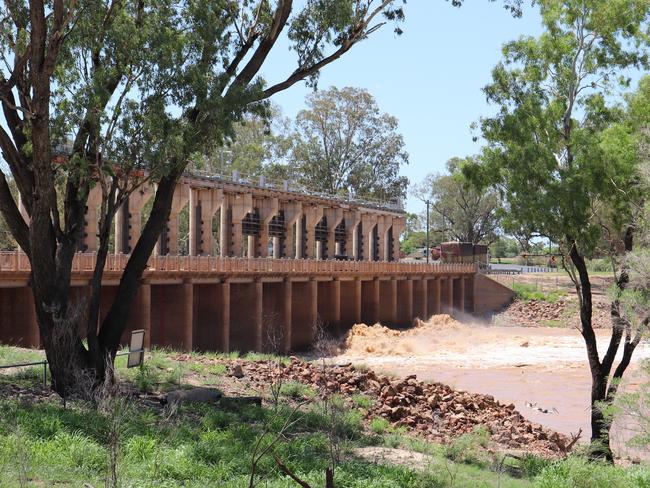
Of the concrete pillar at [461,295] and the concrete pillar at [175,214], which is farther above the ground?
the concrete pillar at [175,214]

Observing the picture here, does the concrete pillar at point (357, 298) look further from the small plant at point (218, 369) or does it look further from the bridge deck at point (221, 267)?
the small plant at point (218, 369)

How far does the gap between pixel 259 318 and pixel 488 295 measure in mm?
33273

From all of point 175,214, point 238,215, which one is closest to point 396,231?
point 238,215

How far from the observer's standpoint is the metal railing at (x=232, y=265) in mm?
27922

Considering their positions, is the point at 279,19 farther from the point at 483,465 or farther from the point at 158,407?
the point at 483,465

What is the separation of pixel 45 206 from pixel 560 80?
36.9 feet

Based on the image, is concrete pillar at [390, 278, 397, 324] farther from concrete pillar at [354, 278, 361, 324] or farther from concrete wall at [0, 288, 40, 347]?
concrete wall at [0, 288, 40, 347]

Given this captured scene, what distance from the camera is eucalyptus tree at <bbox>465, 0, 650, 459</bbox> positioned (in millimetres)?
16688

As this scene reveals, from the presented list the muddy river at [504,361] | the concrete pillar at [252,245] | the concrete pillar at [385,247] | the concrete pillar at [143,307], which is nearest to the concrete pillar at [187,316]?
the concrete pillar at [143,307]

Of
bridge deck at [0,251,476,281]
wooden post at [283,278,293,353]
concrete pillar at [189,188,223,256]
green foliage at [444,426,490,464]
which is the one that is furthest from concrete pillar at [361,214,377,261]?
green foliage at [444,426,490,464]

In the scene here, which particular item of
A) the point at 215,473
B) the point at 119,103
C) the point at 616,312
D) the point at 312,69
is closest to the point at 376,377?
the point at 616,312

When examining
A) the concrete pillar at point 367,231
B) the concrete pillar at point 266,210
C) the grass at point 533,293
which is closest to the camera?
the concrete pillar at point 266,210

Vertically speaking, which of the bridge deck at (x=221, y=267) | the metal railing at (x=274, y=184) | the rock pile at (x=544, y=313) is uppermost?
the metal railing at (x=274, y=184)

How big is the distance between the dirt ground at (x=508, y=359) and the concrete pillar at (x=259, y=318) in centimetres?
416
